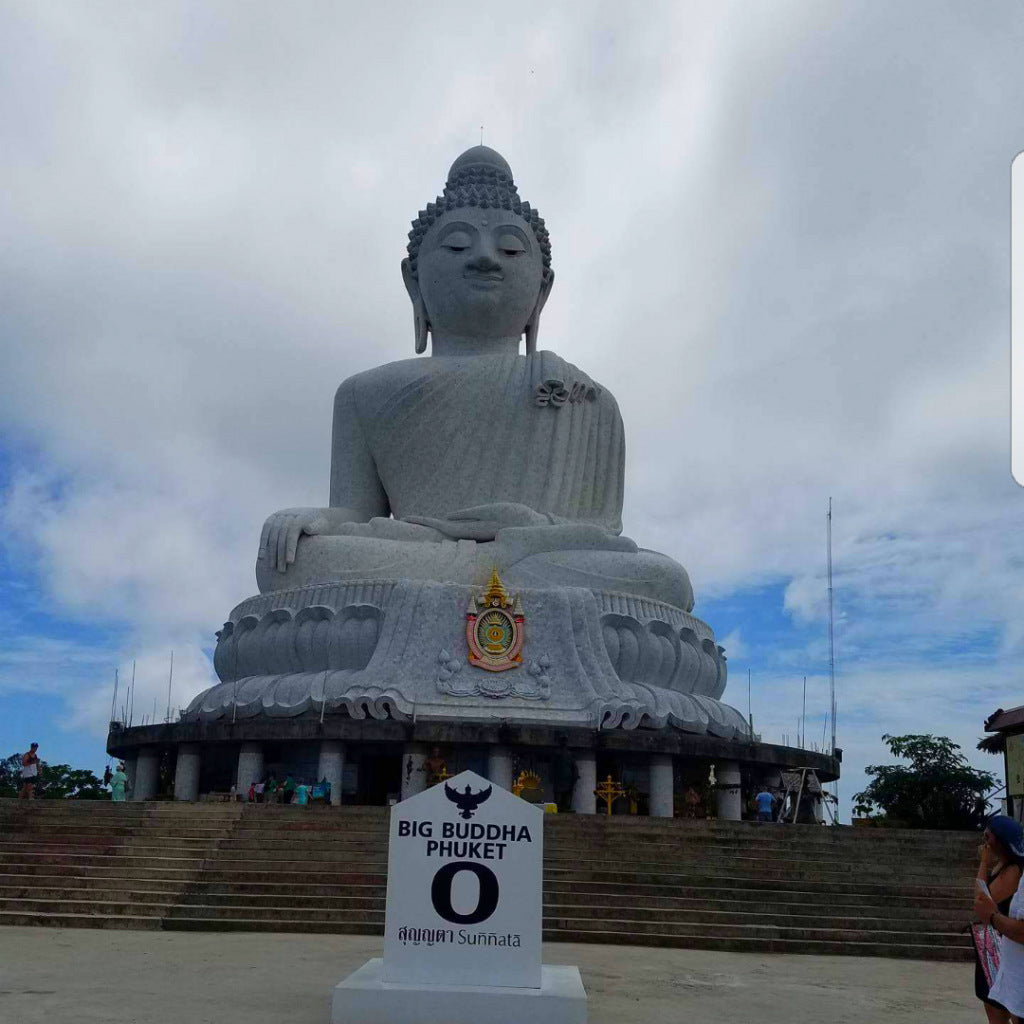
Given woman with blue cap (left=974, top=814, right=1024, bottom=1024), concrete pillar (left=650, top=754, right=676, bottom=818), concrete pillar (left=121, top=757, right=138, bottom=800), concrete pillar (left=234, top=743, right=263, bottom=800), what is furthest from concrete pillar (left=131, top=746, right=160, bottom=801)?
woman with blue cap (left=974, top=814, right=1024, bottom=1024)

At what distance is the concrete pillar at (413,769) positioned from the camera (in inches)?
612

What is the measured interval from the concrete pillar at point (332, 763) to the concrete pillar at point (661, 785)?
412cm

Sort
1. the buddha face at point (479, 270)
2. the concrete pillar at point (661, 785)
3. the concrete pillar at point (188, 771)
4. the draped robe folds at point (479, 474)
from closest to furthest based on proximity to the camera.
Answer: the concrete pillar at point (661, 785) → the concrete pillar at point (188, 771) → the draped robe folds at point (479, 474) → the buddha face at point (479, 270)

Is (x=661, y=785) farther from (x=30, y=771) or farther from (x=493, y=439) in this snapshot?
(x=30, y=771)

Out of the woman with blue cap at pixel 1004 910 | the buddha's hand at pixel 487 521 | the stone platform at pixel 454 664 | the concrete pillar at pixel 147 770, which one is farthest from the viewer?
the buddha's hand at pixel 487 521

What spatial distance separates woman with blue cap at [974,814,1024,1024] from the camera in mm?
4307

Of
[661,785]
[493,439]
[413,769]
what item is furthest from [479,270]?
[661,785]

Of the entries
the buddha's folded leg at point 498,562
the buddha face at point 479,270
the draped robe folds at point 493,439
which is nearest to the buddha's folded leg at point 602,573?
the buddha's folded leg at point 498,562

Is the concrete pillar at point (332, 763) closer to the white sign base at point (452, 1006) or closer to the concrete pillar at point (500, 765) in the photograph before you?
the concrete pillar at point (500, 765)

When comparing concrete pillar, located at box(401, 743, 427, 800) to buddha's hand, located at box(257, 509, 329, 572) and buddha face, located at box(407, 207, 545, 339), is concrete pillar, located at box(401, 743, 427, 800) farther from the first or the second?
buddha face, located at box(407, 207, 545, 339)

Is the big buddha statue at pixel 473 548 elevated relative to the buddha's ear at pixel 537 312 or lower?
lower

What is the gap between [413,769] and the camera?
15641 millimetres

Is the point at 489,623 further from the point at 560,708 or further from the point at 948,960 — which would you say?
the point at 948,960

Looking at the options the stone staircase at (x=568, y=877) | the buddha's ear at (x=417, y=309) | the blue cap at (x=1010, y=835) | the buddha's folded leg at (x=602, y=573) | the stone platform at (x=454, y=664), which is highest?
the buddha's ear at (x=417, y=309)
